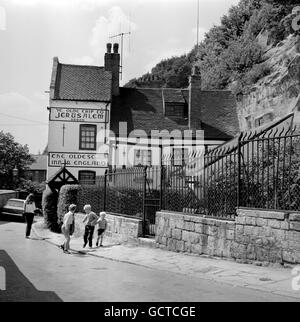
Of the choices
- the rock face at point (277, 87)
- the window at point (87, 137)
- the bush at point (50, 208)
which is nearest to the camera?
the rock face at point (277, 87)

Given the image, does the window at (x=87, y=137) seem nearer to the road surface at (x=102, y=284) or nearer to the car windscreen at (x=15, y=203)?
the car windscreen at (x=15, y=203)

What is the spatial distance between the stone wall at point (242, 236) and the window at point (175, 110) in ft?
69.2

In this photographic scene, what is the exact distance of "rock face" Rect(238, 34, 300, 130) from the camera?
19.9 m

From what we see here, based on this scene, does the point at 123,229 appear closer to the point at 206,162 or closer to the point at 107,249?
the point at 107,249

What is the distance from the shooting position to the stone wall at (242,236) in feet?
30.0

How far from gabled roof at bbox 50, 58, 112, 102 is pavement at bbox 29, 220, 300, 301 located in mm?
19637

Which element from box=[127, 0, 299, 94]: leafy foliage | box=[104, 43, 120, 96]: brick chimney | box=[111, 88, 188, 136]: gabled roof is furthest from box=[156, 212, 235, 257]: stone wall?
box=[104, 43, 120, 96]: brick chimney

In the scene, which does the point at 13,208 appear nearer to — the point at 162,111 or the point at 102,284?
the point at 162,111

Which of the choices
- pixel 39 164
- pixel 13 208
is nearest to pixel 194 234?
pixel 13 208

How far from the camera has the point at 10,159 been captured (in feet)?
143

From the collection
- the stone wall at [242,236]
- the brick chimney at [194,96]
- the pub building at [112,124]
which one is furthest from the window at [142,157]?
the stone wall at [242,236]

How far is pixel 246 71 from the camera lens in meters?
28.2

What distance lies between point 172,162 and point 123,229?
11.1 ft
